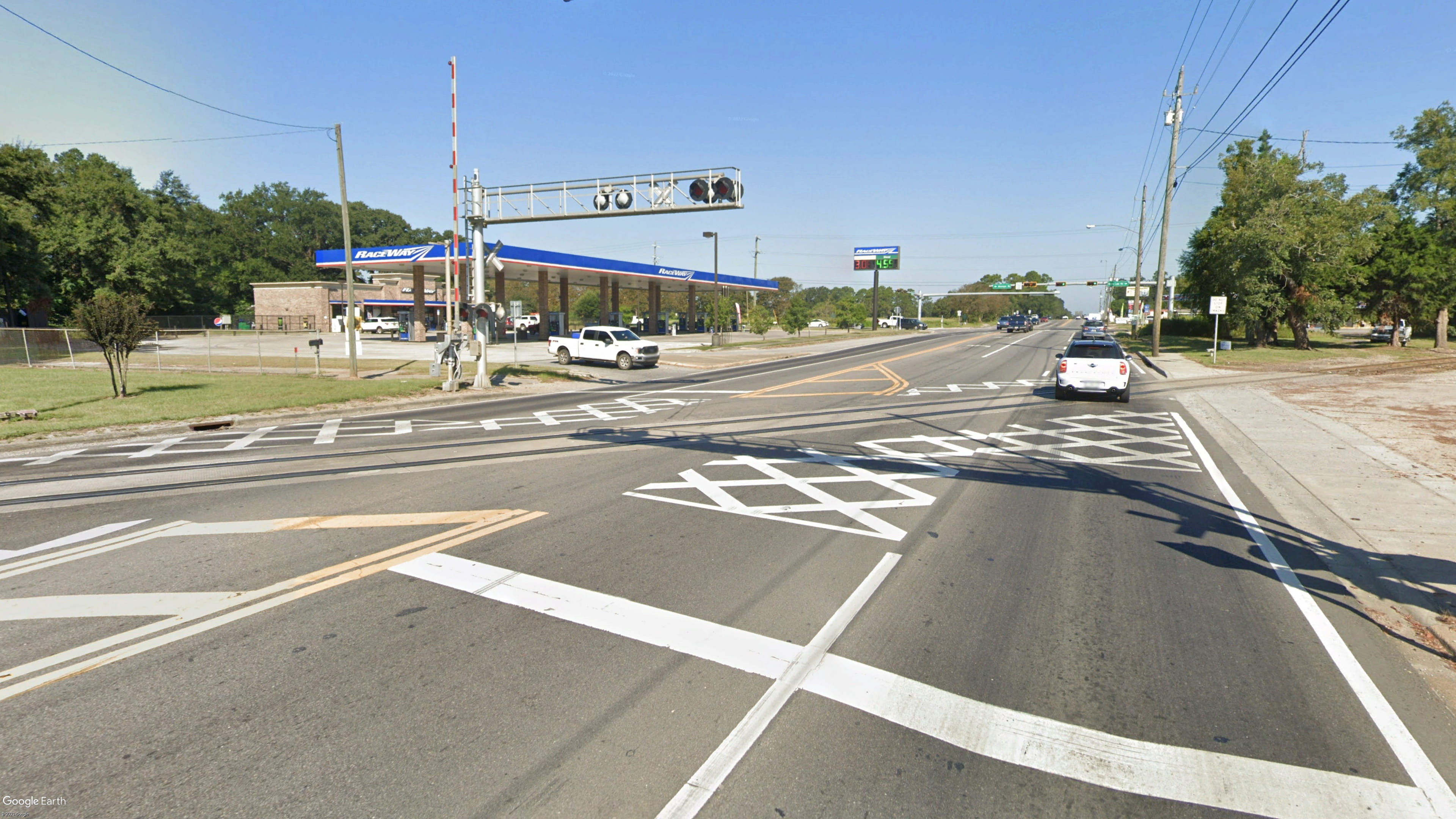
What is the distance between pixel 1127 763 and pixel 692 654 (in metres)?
2.33

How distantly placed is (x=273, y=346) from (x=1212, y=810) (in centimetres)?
5684

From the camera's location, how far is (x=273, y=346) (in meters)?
49.7

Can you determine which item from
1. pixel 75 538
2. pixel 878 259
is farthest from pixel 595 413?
pixel 878 259

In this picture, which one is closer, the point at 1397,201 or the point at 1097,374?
the point at 1097,374

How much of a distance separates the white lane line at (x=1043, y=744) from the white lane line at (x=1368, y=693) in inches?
5.0

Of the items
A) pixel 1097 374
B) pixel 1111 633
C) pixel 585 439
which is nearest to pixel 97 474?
pixel 585 439

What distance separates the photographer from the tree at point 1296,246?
33344mm

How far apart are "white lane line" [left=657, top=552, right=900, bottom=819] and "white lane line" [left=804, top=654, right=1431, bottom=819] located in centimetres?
16

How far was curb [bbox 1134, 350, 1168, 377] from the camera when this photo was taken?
1121 inches

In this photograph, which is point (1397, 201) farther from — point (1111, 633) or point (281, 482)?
point (281, 482)

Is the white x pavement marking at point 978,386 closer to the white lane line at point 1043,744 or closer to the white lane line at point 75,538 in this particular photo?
the white lane line at point 1043,744

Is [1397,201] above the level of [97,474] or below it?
above

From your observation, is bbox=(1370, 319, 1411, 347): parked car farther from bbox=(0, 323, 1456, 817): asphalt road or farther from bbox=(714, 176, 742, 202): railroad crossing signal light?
bbox=(0, 323, 1456, 817): asphalt road

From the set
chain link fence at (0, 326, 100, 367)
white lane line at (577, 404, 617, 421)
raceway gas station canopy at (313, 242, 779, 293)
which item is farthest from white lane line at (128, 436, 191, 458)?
raceway gas station canopy at (313, 242, 779, 293)
